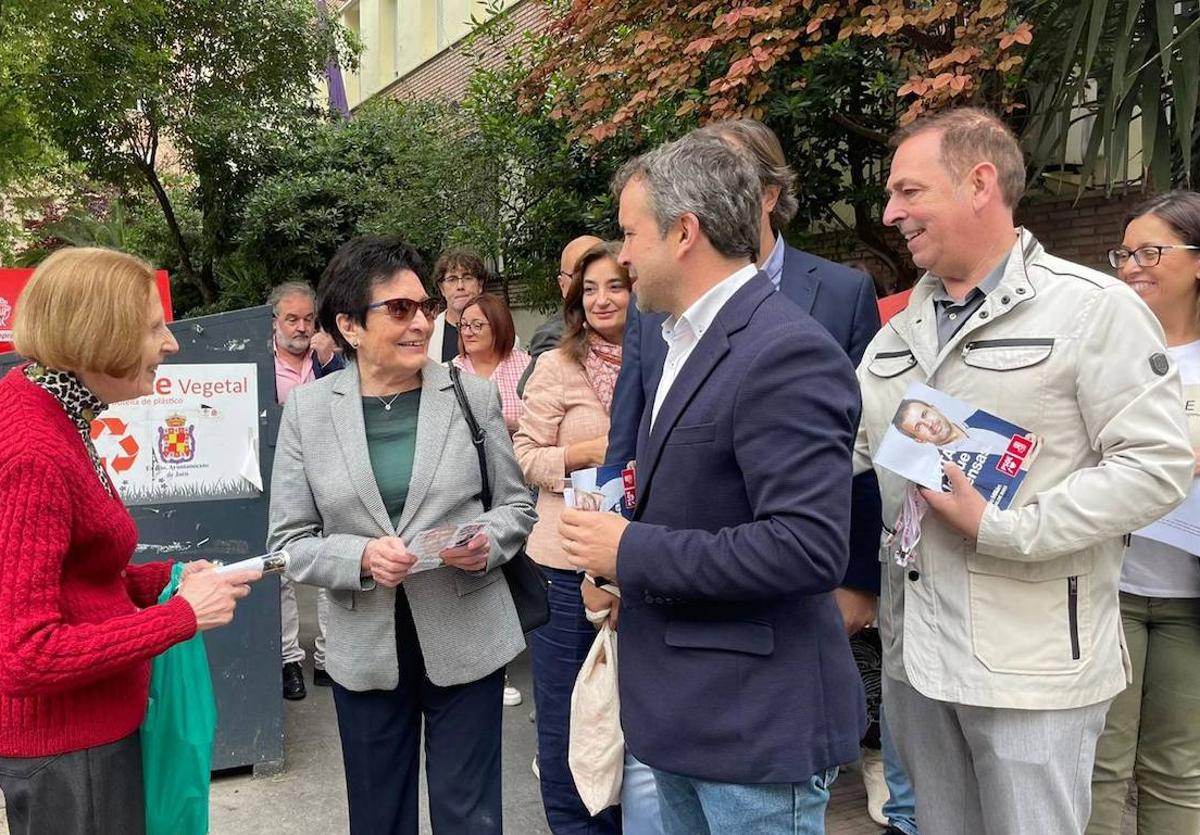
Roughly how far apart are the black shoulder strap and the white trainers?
2.08 metres

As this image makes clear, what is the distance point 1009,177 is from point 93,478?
2.14 m

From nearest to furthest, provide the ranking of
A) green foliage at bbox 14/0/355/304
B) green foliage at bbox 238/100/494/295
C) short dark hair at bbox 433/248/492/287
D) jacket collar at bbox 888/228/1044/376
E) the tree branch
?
jacket collar at bbox 888/228/1044/376 < short dark hair at bbox 433/248/492/287 < the tree branch < green foliage at bbox 238/100/494/295 < green foliage at bbox 14/0/355/304

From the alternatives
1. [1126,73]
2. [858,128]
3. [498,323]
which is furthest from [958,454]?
[858,128]

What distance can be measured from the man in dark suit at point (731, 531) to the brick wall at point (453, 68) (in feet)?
37.8

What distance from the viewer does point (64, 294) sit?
6.82ft

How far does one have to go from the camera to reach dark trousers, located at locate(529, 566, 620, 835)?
3.38 meters

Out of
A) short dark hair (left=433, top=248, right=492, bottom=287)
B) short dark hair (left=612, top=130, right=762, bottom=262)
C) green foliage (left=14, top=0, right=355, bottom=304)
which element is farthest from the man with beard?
green foliage (left=14, top=0, right=355, bottom=304)

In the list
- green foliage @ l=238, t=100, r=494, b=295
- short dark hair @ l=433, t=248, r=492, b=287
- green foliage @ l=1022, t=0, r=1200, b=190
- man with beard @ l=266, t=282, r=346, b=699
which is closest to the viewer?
green foliage @ l=1022, t=0, r=1200, b=190

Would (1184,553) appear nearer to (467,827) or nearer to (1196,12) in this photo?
(467,827)

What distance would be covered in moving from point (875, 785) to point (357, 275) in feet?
9.42

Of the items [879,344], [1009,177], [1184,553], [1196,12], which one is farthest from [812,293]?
[1196,12]

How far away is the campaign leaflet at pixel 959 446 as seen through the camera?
2078 mm

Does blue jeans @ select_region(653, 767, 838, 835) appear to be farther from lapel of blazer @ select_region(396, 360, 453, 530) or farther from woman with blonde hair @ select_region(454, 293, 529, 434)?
woman with blonde hair @ select_region(454, 293, 529, 434)

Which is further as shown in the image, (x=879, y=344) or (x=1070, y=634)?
(x=879, y=344)
